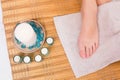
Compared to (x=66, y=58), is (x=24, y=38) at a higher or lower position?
higher

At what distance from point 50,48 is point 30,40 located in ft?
0.35

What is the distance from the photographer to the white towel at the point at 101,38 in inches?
39.9

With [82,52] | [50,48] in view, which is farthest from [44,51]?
[82,52]

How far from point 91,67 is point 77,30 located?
7.5 inches

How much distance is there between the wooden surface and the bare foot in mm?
66

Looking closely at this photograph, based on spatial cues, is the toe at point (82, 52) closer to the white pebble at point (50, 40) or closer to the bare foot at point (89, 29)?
the bare foot at point (89, 29)

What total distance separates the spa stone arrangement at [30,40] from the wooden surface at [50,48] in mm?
23

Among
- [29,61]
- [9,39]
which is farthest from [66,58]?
[9,39]

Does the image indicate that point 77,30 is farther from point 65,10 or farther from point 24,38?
point 24,38

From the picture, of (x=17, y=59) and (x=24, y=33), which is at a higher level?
(x=24, y=33)

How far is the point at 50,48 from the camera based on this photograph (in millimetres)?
1066

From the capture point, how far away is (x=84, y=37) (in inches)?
42.4

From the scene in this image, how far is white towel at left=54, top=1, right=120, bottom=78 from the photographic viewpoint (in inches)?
39.9

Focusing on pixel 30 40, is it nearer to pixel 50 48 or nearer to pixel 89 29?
pixel 50 48
